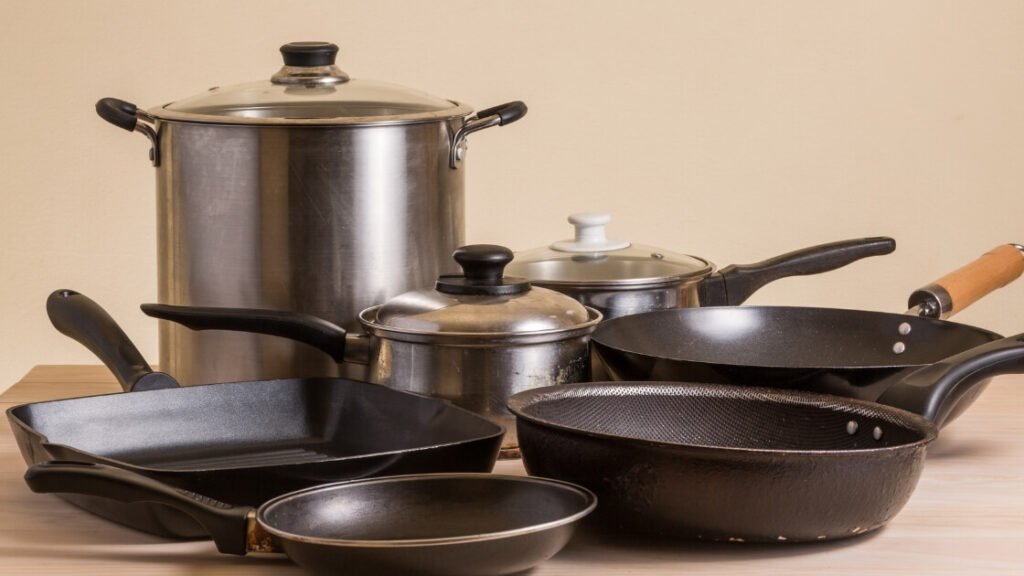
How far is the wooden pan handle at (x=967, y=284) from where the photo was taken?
125 cm

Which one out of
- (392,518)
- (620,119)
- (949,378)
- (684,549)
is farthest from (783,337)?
(620,119)

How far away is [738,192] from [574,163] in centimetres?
32

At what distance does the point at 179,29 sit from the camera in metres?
2.39

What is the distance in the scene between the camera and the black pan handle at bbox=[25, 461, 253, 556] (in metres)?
0.78

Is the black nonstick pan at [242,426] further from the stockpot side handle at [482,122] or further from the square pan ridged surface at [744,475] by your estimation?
the stockpot side handle at [482,122]

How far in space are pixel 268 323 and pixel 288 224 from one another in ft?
0.37

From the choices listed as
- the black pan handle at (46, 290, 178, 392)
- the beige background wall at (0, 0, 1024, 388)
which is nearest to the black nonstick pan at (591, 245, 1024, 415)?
the black pan handle at (46, 290, 178, 392)

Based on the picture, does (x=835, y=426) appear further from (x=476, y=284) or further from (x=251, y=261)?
(x=251, y=261)

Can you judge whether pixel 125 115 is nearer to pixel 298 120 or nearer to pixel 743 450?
pixel 298 120

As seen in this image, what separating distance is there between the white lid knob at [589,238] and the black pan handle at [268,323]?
278 mm

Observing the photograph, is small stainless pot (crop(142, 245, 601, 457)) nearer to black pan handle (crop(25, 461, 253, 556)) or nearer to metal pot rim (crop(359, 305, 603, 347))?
metal pot rim (crop(359, 305, 603, 347))

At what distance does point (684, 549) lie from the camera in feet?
2.75

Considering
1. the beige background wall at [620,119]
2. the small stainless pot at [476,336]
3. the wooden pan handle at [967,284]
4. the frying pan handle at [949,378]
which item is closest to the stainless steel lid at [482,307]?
the small stainless pot at [476,336]

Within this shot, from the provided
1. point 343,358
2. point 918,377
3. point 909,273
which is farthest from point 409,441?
point 909,273
